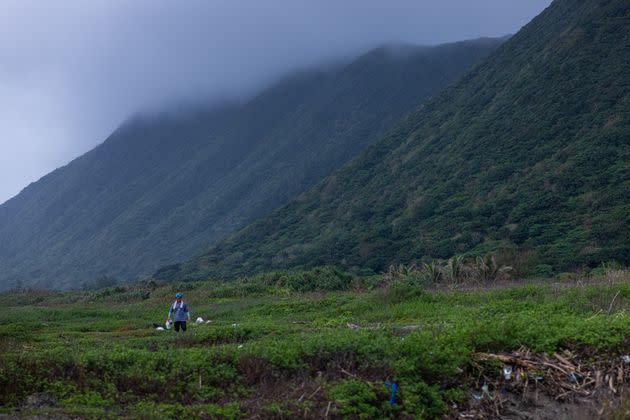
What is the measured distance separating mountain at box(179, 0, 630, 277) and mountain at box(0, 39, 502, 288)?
2511cm

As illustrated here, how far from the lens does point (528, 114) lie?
59.7 meters

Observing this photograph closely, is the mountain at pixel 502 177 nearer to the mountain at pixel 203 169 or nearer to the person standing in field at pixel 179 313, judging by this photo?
the person standing in field at pixel 179 313

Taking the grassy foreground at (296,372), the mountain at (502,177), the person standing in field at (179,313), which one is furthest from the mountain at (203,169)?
the grassy foreground at (296,372)

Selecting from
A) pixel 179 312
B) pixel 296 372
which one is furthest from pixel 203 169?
pixel 296 372

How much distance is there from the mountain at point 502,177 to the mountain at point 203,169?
25109 mm

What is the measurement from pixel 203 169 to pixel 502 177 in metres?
84.1

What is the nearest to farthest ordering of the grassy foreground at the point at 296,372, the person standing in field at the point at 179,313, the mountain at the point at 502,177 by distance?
1. the grassy foreground at the point at 296,372
2. the person standing in field at the point at 179,313
3. the mountain at the point at 502,177

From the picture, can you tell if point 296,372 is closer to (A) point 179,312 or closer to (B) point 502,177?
(A) point 179,312

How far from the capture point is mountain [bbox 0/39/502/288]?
105125 mm

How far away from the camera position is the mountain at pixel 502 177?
40.7m

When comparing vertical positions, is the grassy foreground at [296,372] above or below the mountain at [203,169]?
below

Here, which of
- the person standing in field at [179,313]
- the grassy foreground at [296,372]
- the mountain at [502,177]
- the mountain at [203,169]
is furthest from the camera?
the mountain at [203,169]

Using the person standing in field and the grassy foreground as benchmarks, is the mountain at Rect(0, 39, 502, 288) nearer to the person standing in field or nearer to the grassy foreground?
the person standing in field

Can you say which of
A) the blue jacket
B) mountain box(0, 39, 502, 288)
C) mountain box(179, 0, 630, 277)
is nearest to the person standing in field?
the blue jacket
